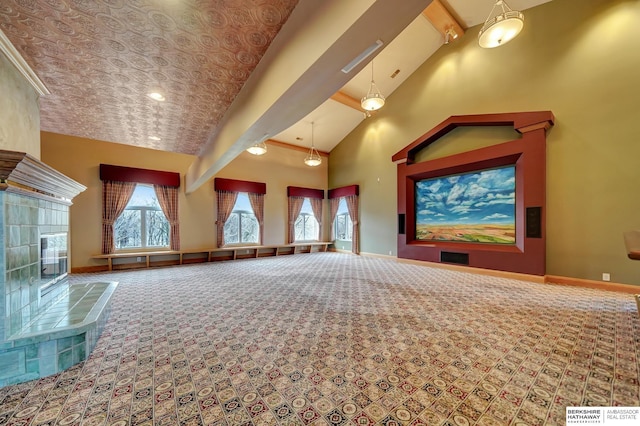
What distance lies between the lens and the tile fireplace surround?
1729mm

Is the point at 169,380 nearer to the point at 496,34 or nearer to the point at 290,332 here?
the point at 290,332

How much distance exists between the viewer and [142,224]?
653cm

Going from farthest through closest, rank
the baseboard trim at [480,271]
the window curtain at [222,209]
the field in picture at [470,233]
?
1. the window curtain at [222,209]
2. the field in picture at [470,233]
3. the baseboard trim at [480,271]

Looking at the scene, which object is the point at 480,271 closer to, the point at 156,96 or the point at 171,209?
the point at 156,96

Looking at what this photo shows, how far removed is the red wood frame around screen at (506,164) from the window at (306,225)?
4.22 meters

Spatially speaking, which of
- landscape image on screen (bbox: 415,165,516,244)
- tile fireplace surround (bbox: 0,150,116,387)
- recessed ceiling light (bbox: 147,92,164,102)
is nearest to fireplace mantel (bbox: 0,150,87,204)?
tile fireplace surround (bbox: 0,150,116,387)

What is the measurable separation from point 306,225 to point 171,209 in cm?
499

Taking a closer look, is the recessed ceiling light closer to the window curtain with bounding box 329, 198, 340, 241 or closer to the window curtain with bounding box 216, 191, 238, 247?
the window curtain with bounding box 216, 191, 238, 247

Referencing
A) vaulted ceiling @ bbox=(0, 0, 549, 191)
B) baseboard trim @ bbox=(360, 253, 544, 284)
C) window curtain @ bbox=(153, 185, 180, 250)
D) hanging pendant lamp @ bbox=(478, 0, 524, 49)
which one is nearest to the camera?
vaulted ceiling @ bbox=(0, 0, 549, 191)

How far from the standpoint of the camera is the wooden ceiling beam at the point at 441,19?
5.42m

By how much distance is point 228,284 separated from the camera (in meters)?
4.49

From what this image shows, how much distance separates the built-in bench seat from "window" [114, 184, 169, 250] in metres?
0.35

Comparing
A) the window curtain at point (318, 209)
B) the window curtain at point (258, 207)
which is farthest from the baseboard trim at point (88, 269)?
the window curtain at point (318, 209)

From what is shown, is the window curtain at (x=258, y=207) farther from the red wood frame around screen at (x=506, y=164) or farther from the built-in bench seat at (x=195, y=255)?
the red wood frame around screen at (x=506, y=164)
